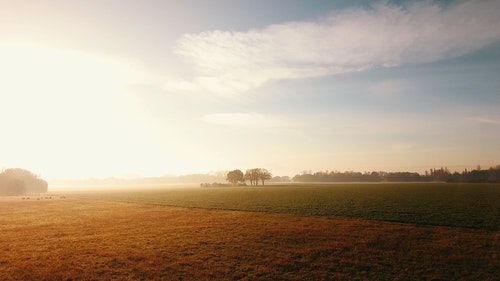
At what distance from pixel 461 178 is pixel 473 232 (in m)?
184

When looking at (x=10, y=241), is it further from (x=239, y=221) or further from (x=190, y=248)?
(x=239, y=221)

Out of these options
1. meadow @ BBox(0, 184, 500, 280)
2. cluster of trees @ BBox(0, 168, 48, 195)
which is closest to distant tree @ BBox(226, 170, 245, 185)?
cluster of trees @ BBox(0, 168, 48, 195)

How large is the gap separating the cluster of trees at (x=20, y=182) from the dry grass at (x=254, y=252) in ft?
459

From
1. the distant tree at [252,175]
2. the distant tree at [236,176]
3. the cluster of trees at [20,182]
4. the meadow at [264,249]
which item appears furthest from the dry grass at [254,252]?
the distant tree at [252,175]

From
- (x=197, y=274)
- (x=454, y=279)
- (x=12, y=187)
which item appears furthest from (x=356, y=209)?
(x=12, y=187)

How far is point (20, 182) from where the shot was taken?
150750 mm

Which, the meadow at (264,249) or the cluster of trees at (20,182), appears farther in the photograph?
the cluster of trees at (20,182)

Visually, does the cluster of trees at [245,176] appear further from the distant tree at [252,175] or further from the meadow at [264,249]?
the meadow at [264,249]

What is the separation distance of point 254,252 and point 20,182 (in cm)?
17134

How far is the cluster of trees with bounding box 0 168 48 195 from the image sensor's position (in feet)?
481

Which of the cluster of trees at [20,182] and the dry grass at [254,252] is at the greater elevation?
the cluster of trees at [20,182]

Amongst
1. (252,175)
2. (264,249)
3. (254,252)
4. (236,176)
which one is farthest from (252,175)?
(254,252)

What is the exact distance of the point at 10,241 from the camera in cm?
3100

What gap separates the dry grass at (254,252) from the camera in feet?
67.6
